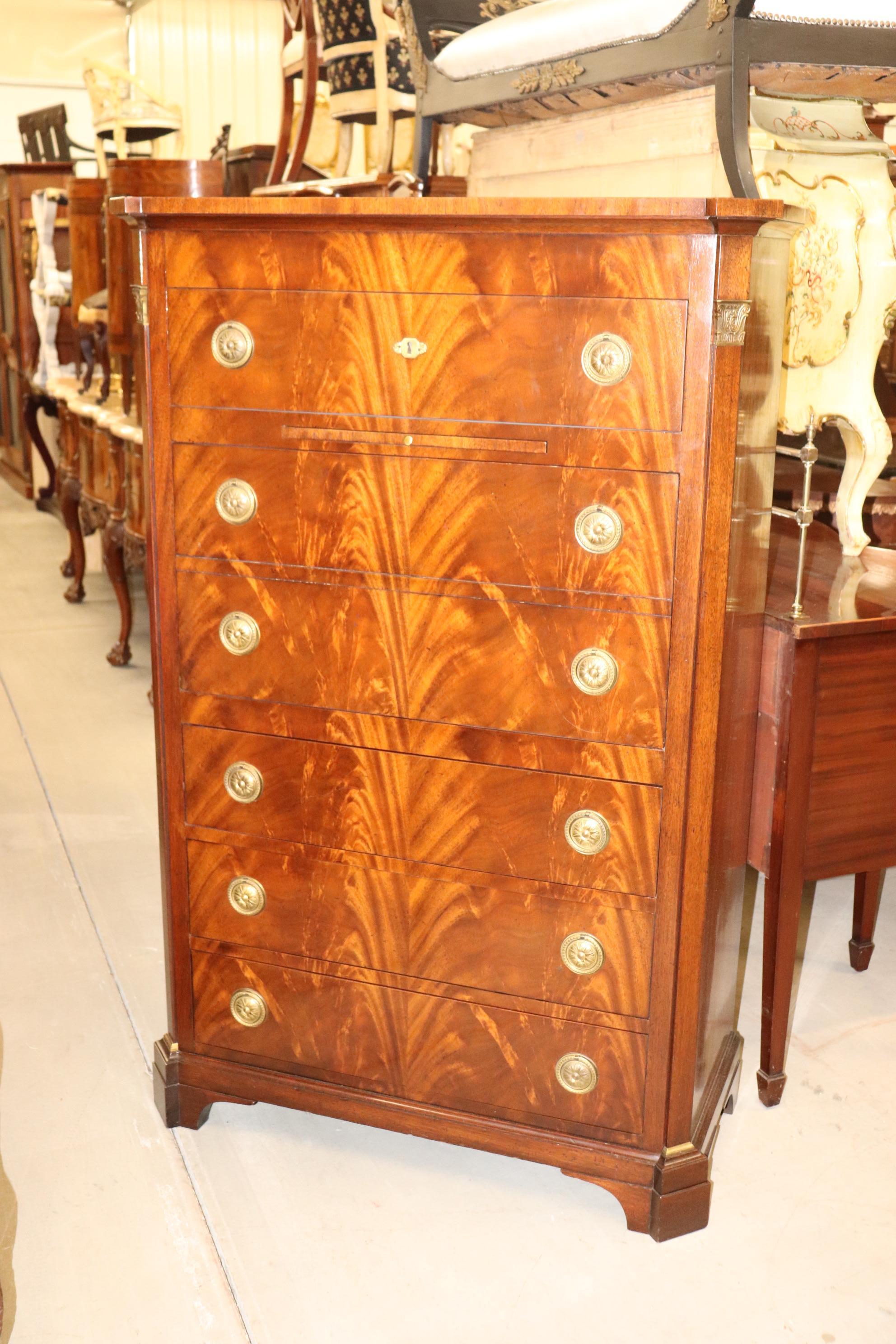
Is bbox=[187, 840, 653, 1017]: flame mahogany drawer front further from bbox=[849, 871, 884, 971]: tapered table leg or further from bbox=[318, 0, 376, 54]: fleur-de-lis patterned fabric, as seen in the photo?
bbox=[318, 0, 376, 54]: fleur-de-lis patterned fabric

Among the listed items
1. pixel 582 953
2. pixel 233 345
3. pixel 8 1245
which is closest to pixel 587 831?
pixel 582 953

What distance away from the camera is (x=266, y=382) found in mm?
1732

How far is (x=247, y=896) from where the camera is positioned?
1.97m

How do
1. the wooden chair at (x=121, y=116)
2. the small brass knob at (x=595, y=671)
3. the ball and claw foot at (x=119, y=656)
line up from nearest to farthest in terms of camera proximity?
the small brass knob at (x=595, y=671), the ball and claw foot at (x=119, y=656), the wooden chair at (x=121, y=116)

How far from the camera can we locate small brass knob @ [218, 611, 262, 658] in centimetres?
184

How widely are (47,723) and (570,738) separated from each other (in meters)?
2.75

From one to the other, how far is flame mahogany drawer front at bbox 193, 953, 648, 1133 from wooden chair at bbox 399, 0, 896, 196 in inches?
54.2

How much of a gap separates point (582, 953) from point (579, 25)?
1640 mm

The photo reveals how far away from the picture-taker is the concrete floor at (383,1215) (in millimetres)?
1711

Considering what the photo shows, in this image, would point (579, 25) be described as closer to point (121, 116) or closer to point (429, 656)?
point (429, 656)

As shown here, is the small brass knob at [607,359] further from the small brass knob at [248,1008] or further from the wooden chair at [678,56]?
the small brass knob at [248,1008]

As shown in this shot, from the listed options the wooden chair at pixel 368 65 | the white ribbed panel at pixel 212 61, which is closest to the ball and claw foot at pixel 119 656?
the wooden chair at pixel 368 65

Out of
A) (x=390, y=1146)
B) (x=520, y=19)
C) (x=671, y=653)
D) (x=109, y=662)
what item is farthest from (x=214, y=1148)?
(x=109, y=662)

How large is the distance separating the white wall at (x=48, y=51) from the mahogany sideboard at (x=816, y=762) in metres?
9.96
